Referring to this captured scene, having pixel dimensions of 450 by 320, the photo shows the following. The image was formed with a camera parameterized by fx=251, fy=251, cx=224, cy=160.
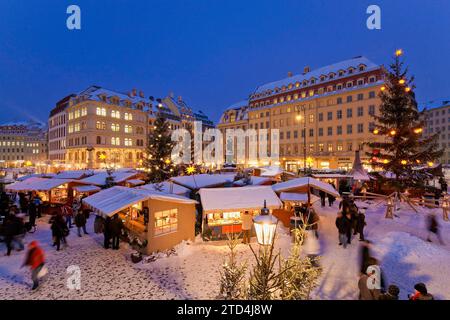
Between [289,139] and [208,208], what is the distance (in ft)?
153

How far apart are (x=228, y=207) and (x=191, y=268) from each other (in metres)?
3.45

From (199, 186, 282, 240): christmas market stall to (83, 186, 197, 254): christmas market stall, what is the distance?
0.85m

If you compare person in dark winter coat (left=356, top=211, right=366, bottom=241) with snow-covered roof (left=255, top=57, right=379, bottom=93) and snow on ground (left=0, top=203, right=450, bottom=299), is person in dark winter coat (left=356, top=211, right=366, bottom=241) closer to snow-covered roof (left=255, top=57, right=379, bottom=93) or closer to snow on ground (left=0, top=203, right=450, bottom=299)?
snow on ground (left=0, top=203, right=450, bottom=299)

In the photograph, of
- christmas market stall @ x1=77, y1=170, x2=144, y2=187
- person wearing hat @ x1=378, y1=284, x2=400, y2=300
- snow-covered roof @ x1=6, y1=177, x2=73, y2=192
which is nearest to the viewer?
person wearing hat @ x1=378, y1=284, x2=400, y2=300

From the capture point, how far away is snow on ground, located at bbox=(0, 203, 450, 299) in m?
7.50

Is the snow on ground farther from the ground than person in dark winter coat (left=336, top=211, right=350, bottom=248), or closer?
closer

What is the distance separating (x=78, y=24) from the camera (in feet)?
33.5

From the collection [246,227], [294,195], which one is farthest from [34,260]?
[294,195]

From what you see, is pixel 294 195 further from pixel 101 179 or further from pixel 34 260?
pixel 101 179

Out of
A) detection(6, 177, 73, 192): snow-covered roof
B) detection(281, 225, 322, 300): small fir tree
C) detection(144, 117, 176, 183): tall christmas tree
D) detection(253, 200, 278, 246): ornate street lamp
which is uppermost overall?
detection(144, 117, 176, 183): tall christmas tree

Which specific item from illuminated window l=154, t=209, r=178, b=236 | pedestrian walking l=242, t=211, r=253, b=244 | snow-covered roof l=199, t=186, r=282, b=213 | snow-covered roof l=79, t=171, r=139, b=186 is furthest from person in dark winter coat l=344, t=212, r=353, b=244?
snow-covered roof l=79, t=171, r=139, b=186

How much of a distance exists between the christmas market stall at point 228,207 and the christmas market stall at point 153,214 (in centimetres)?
85

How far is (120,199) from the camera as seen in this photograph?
1128 centimetres
